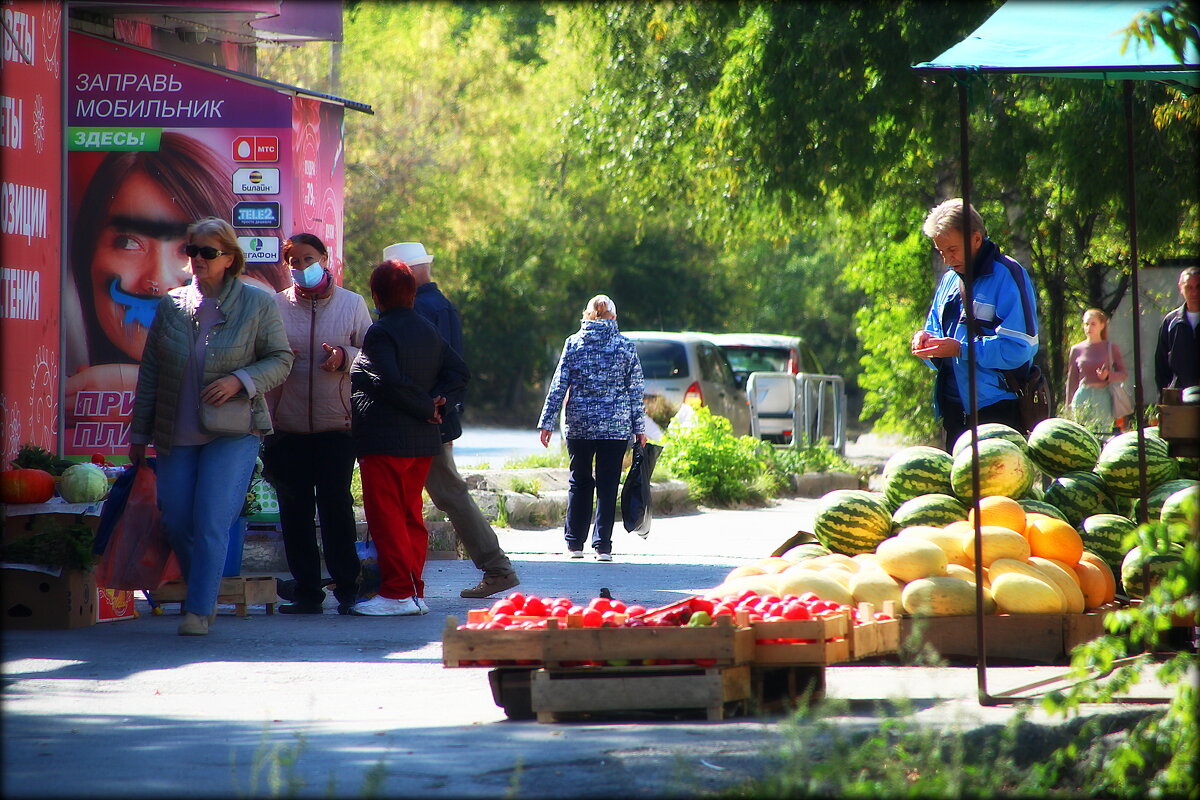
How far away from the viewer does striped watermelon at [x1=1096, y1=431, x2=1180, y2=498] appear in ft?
23.3

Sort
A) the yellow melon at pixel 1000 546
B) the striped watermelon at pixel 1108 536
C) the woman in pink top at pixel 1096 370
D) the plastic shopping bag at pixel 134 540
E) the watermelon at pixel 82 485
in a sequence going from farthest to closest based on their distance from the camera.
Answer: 1. the woman in pink top at pixel 1096 370
2. the watermelon at pixel 82 485
3. the plastic shopping bag at pixel 134 540
4. the striped watermelon at pixel 1108 536
5. the yellow melon at pixel 1000 546

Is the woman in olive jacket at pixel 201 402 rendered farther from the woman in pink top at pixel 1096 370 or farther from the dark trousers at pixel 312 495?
the woman in pink top at pixel 1096 370

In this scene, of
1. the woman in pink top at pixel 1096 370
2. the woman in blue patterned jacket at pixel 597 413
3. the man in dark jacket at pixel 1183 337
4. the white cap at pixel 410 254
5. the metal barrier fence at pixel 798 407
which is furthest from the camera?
the metal barrier fence at pixel 798 407

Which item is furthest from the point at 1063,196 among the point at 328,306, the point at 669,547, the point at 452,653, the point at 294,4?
the point at 452,653

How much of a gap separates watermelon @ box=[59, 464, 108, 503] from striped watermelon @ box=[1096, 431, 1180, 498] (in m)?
5.24

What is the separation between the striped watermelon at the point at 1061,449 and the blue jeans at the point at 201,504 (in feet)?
13.3

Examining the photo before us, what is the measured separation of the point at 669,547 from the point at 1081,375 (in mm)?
4982

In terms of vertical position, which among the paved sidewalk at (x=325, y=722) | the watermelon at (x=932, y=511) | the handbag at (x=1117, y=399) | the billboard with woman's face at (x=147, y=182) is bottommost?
the paved sidewalk at (x=325, y=722)

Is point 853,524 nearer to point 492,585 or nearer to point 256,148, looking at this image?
point 492,585

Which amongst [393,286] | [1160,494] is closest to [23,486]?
[393,286]

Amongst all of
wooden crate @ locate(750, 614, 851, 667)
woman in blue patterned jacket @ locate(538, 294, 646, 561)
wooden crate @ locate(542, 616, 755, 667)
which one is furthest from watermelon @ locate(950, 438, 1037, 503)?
woman in blue patterned jacket @ locate(538, 294, 646, 561)

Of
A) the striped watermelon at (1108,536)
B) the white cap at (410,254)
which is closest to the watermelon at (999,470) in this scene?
the striped watermelon at (1108,536)

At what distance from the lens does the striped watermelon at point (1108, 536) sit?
268 inches

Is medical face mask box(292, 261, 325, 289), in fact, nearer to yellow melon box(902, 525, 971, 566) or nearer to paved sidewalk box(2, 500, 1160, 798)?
paved sidewalk box(2, 500, 1160, 798)
